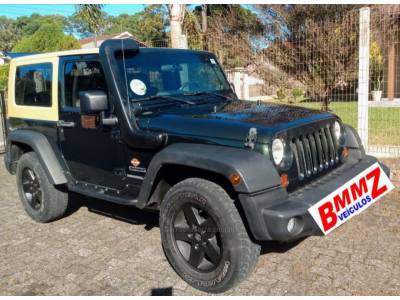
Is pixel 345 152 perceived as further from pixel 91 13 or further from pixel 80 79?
pixel 91 13

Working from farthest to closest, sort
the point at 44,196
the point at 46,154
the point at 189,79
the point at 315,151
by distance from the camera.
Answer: the point at 44,196
the point at 46,154
the point at 189,79
the point at 315,151

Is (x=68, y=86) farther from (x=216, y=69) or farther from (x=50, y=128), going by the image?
(x=216, y=69)

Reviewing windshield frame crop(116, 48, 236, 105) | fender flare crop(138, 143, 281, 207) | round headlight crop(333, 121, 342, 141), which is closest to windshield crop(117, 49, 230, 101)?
windshield frame crop(116, 48, 236, 105)

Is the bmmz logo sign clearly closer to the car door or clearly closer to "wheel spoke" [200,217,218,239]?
"wheel spoke" [200,217,218,239]

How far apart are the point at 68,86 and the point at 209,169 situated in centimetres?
213

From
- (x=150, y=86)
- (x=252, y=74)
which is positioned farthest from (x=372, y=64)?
(x=150, y=86)

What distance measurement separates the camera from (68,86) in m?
4.44

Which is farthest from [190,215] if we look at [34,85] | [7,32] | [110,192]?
[7,32]

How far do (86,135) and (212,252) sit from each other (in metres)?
1.80

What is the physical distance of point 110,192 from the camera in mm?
4145

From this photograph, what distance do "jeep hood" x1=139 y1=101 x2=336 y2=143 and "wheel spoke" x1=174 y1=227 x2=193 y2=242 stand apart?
74 cm

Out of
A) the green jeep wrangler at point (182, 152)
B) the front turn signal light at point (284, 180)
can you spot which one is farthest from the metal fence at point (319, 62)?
the front turn signal light at point (284, 180)

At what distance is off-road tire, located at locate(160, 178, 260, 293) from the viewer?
3080 mm

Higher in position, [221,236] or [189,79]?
[189,79]
